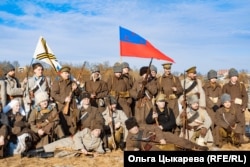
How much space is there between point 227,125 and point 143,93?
222 centimetres

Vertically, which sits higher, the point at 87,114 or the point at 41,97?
the point at 41,97

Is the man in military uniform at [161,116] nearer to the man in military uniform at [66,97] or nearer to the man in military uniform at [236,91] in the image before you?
the man in military uniform at [66,97]

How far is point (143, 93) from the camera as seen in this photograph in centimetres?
1017

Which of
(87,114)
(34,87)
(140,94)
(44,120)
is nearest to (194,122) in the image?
(140,94)

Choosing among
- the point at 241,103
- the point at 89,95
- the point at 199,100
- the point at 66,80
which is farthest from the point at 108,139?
the point at 241,103

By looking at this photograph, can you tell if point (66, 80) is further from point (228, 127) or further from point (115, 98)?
point (228, 127)

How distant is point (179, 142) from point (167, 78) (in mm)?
2373

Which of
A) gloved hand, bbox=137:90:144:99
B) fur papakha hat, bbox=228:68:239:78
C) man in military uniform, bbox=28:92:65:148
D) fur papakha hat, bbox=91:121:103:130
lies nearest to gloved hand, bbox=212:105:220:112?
fur papakha hat, bbox=228:68:239:78

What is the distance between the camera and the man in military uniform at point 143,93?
10.0 metres

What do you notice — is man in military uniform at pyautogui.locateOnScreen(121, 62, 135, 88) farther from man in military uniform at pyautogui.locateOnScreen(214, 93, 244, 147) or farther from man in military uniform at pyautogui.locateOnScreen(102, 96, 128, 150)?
man in military uniform at pyautogui.locateOnScreen(214, 93, 244, 147)

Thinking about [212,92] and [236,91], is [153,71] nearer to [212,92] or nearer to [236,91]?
[212,92]

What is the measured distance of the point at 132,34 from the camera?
9859mm

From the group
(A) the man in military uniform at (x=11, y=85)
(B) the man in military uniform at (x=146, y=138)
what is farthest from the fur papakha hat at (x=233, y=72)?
(A) the man in military uniform at (x=11, y=85)

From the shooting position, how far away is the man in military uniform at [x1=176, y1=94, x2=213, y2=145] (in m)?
9.60
